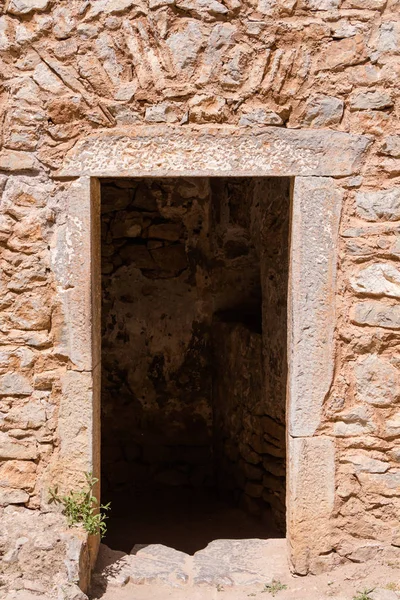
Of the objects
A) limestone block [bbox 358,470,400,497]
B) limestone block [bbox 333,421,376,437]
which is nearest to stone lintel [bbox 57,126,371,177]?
limestone block [bbox 333,421,376,437]

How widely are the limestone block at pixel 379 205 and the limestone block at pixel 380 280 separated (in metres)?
0.23

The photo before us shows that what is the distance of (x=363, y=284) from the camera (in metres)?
3.45

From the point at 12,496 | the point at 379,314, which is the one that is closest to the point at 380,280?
the point at 379,314

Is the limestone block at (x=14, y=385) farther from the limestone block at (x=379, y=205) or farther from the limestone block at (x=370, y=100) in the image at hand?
the limestone block at (x=370, y=100)

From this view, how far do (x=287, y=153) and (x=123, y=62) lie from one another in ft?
2.84

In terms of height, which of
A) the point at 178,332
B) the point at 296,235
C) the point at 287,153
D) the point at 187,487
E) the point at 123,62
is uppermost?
the point at 123,62

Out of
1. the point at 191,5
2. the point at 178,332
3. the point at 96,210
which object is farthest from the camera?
the point at 178,332

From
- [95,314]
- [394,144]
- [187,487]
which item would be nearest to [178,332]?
[187,487]

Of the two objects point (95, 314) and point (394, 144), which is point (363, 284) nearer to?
point (394, 144)

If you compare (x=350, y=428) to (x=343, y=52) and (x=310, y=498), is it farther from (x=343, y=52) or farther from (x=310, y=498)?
(x=343, y=52)

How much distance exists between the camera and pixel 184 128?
337cm

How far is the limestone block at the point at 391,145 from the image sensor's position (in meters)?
3.40

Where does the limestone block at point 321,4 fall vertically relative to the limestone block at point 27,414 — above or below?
above

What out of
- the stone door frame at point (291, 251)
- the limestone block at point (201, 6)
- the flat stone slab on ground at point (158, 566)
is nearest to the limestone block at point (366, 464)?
the stone door frame at point (291, 251)
